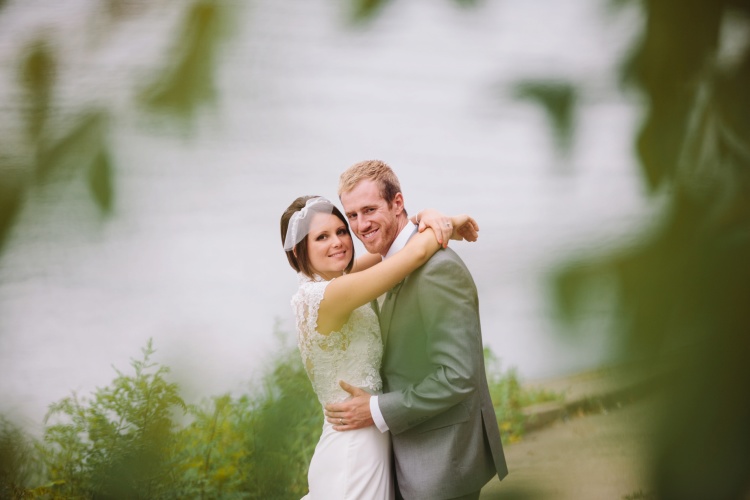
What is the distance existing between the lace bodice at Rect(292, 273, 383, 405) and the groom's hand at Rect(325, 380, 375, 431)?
0.15 feet

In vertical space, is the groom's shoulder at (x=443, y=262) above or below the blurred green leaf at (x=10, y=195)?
below

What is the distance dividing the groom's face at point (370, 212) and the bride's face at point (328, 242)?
0.18 ft

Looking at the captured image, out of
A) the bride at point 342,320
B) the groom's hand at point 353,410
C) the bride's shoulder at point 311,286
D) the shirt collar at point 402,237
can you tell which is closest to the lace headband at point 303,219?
the bride at point 342,320

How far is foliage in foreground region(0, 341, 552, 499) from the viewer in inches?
87.4

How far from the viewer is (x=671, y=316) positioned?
0.46m

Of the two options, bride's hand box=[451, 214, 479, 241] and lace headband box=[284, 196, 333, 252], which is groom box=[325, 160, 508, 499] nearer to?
bride's hand box=[451, 214, 479, 241]

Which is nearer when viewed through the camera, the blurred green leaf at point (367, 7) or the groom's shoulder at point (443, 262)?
the blurred green leaf at point (367, 7)

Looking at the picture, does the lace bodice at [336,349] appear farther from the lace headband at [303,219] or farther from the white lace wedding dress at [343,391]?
the lace headband at [303,219]

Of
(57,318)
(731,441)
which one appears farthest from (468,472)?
(731,441)

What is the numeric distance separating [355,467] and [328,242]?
0.68 meters

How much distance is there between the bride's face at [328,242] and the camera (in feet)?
7.23

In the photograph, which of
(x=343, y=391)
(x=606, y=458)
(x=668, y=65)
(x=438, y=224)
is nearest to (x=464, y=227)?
(x=438, y=224)

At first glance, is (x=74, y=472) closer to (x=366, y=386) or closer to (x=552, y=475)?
(x=366, y=386)

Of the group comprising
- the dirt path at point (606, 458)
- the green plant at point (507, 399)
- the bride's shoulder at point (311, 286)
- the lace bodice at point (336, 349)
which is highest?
the bride's shoulder at point (311, 286)
